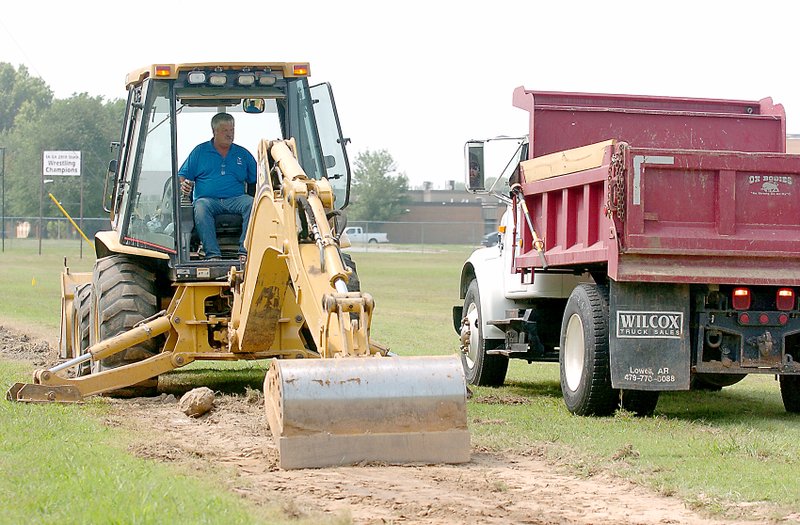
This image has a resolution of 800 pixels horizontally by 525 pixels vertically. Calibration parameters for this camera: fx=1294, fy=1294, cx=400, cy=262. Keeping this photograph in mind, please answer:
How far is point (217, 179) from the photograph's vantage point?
1145cm

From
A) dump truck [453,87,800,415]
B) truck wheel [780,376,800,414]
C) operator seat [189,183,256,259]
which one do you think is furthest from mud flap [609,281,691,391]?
operator seat [189,183,256,259]

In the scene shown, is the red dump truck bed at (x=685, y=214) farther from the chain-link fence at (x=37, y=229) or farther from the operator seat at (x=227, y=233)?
the chain-link fence at (x=37, y=229)

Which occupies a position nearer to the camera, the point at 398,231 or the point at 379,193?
the point at 398,231

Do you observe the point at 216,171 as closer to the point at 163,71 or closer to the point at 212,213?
the point at 212,213

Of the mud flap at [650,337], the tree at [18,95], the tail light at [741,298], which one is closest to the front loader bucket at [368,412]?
the mud flap at [650,337]

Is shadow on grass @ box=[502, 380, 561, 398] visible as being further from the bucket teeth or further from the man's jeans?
the bucket teeth

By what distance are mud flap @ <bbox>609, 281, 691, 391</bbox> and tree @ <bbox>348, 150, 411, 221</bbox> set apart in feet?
292

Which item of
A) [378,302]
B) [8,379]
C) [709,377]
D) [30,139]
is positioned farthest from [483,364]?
[30,139]

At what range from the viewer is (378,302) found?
29094 mm

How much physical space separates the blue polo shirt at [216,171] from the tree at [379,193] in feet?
285

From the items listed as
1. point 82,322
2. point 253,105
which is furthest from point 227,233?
point 82,322

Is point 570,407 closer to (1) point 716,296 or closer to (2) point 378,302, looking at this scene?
(1) point 716,296

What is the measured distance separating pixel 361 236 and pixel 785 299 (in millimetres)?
70491

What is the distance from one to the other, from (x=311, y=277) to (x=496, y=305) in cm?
489
